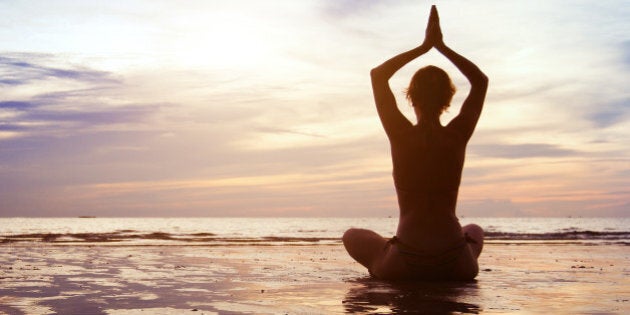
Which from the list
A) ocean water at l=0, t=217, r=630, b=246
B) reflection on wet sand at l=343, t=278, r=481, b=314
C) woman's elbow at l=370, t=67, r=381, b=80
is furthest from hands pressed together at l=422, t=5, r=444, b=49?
ocean water at l=0, t=217, r=630, b=246

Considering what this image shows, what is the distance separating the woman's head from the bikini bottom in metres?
1.01

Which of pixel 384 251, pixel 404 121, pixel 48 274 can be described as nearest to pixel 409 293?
pixel 384 251

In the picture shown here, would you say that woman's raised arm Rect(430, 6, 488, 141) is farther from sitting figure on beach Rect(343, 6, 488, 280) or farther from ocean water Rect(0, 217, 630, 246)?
ocean water Rect(0, 217, 630, 246)

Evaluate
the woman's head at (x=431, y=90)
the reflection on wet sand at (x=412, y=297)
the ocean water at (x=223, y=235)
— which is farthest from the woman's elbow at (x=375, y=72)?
the ocean water at (x=223, y=235)

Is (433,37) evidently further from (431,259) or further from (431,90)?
(431,259)

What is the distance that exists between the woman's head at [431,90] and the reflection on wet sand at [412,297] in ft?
4.27

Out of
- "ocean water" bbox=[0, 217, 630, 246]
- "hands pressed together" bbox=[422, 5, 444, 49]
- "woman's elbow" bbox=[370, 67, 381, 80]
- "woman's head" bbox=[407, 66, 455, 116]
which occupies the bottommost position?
"ocean water" bbox=[0, 217, 630, 246]

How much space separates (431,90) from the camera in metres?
4.43

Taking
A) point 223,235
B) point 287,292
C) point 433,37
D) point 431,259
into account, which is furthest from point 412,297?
point 223,235

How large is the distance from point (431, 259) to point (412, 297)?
71cm

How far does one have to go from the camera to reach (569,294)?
450 centimetres

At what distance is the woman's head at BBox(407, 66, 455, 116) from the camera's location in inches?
175

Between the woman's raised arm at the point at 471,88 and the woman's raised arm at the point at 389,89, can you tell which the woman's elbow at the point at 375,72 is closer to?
the woman's raised arm at the point at 389,89

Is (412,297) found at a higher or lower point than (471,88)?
lower
